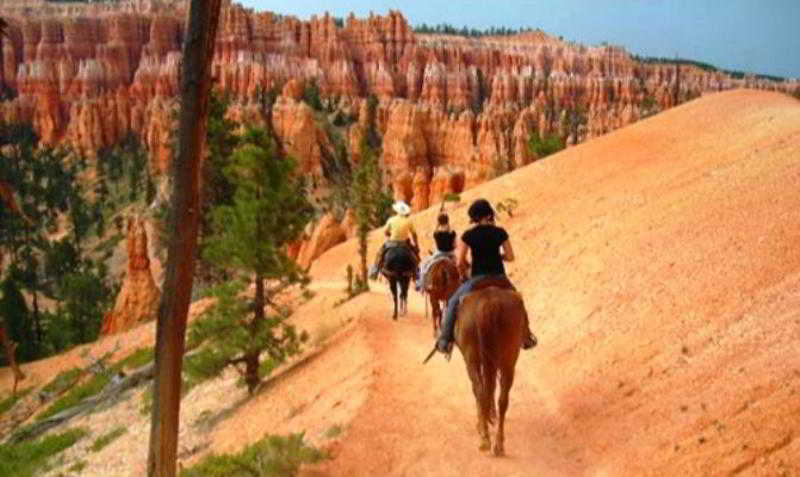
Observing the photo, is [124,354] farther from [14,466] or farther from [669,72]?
[669,72]

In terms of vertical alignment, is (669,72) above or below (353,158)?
above

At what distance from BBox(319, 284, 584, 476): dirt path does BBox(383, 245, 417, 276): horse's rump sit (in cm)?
281

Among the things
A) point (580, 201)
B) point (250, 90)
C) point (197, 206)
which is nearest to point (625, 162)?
point (580, 201)

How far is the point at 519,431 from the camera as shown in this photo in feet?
32.1

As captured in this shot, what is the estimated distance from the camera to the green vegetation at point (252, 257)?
52.5 ft

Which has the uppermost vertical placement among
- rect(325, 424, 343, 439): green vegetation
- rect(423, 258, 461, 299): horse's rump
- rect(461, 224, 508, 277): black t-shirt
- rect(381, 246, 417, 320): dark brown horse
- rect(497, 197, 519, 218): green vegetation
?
rect(461, 224, 508, 277): black t-shirt

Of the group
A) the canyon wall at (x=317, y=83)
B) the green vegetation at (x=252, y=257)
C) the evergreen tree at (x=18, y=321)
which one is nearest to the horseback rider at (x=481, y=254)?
the green vegetation at (x=252, y=257)

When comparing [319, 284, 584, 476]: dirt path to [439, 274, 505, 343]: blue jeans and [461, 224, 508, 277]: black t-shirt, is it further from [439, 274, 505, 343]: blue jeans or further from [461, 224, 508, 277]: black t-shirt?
[461, 224, 508, 277]: black t-shirt

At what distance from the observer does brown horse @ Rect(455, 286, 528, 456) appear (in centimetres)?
841

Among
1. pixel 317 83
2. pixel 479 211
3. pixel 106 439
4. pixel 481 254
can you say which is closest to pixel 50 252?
pixel 106 439

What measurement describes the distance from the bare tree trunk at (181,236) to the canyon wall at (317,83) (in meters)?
73.6

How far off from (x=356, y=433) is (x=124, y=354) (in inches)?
808

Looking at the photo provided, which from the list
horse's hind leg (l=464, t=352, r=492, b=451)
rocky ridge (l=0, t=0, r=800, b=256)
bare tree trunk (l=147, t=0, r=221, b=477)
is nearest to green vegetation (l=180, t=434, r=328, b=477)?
horse's hind leg (l=464, t=352, r=492, b=451)

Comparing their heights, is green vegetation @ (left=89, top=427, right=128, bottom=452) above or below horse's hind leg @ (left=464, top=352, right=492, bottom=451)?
below
